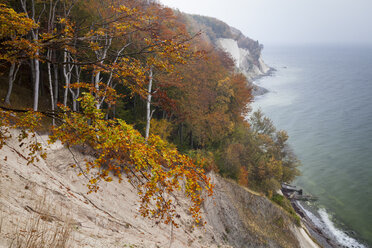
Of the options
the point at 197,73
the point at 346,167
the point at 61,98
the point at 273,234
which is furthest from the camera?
the point at 346,167

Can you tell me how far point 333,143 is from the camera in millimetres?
47625

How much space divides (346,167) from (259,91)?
141 feet

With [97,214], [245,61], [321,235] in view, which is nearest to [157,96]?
[97,214]

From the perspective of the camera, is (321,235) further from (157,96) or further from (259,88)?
(259,88)

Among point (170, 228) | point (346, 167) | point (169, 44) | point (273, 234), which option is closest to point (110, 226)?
point (170, 228)

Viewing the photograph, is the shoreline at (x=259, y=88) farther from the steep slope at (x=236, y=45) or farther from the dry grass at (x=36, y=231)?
the dry grass at (x=36, y=231)

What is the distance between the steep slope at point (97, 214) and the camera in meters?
5.62

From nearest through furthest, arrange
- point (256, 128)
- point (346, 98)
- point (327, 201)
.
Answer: point (327, 201) < point (256, 128) < point (346, 98)

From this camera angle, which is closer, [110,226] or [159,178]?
[159,178]

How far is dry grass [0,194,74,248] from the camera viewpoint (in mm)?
4254

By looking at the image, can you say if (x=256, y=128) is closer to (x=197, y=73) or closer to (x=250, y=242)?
(x=197, y=73)

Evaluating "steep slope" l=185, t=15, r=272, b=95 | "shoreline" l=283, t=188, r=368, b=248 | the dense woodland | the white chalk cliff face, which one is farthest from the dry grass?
the white chalk cliff face

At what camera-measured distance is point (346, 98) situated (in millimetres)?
75812

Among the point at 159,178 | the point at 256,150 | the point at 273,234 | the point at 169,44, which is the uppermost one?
the point at 169,44
